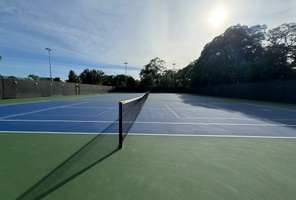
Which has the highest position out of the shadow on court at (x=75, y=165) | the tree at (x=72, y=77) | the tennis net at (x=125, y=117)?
the tree at (x=72, y=77)

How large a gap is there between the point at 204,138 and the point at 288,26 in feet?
97.4

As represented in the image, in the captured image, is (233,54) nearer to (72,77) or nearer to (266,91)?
(266,91)

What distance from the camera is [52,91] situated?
3011 centimetres

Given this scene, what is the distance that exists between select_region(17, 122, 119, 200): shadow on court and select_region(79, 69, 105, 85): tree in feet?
247

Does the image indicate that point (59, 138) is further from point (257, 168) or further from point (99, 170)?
point (257, 168)

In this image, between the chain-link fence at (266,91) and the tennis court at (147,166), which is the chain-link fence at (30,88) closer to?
the tennis court at (147,166)

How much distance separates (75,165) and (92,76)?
7711 cm

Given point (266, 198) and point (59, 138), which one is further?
point (59, 138)

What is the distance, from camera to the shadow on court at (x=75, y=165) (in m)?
2.71

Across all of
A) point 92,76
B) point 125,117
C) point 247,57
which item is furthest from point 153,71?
point 125,117

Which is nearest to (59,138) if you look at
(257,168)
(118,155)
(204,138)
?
(118,155)

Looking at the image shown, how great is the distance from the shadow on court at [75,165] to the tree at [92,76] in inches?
2969

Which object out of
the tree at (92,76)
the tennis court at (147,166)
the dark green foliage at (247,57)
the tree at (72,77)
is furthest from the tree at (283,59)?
the tree at (72,77)

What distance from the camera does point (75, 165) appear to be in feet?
11.7
